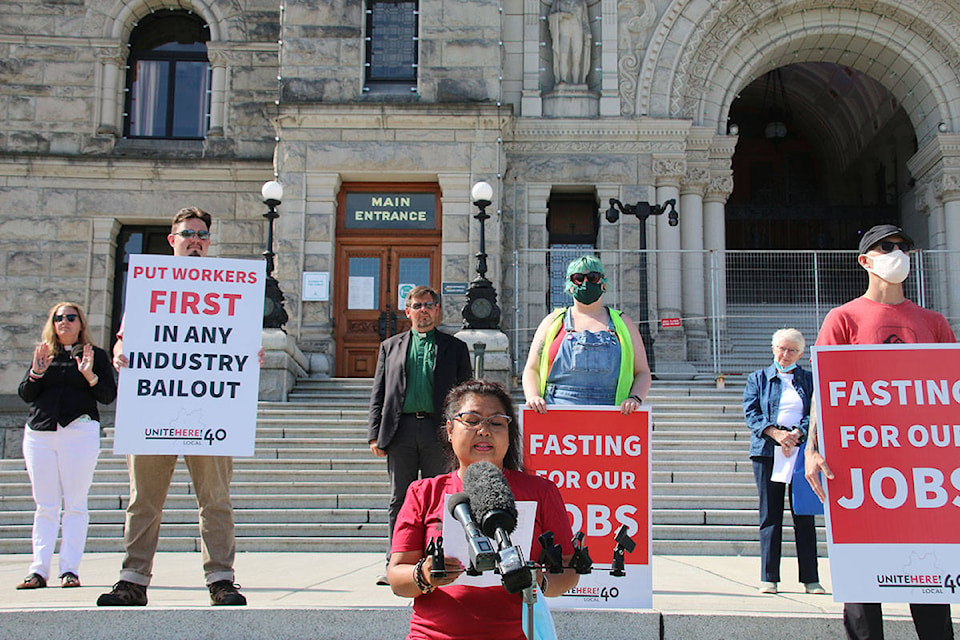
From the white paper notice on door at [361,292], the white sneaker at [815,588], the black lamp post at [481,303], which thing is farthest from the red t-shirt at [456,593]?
the white paper notice on door at [361,292]

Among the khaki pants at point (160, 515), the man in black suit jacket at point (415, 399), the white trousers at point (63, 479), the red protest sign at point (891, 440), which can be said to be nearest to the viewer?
the red protest sign at point (891, 440)

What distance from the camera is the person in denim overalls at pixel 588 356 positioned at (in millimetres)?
5930

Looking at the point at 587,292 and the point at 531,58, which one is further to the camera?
the point at 531,58

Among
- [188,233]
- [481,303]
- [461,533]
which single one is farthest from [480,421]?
[481,303]

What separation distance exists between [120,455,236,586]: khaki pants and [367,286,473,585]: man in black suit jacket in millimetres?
1459

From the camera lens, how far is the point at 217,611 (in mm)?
5160

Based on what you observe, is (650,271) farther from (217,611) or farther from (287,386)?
(217,611)

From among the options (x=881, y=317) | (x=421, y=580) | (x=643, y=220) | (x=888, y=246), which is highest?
(x=643, y=220)

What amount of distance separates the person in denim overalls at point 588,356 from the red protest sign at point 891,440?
1354 mm

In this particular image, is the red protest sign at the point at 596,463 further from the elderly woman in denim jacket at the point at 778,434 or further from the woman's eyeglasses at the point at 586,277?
the elderly woman in denim jacket at the point at 778,434

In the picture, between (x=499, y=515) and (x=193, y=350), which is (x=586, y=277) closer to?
(x=193, y=350)

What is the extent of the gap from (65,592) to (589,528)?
3.35 meters

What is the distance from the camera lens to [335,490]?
10.5 metres

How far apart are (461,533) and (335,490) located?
7.32 meters
